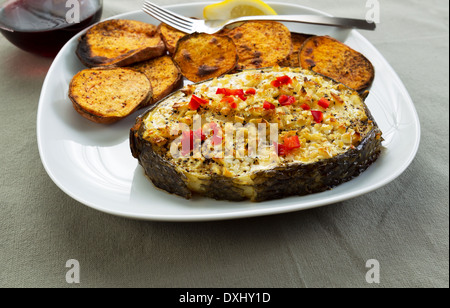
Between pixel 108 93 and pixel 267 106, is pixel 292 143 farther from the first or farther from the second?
pixel 108 93

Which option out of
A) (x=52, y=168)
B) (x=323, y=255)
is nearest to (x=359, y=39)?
(x=323, y=255)

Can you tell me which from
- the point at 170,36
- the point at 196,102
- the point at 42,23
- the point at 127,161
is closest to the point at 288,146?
the point at 196,102

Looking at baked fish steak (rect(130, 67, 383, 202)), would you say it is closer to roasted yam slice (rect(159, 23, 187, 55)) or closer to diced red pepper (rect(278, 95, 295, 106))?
diced red pepper (rect(278, 95, 295, 106))

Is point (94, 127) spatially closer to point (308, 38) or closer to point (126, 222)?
point (126, 222)

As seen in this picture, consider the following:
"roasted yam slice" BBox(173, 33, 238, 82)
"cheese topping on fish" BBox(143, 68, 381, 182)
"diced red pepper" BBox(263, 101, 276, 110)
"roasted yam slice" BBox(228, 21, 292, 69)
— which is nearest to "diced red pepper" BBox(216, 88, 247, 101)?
"cheese topping on fish" BBox(143, 68, 381, 182)

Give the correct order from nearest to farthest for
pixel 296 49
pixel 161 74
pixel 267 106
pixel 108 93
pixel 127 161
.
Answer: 1. pixel 267 106
2. pixel 127 161
3. pixel 108 93
4. pixel 161 74
5. pixel 296 49

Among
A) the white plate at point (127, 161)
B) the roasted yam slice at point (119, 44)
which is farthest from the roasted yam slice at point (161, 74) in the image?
the white plate at point (127, 161)
